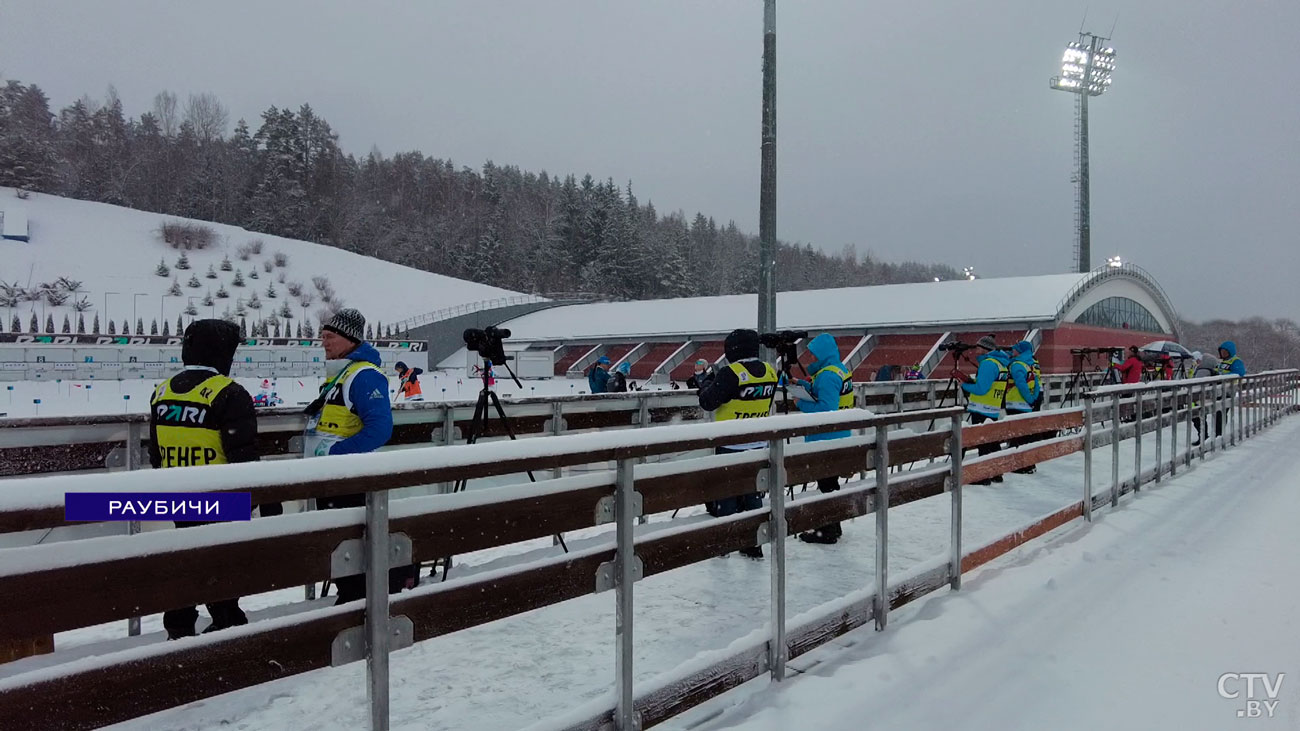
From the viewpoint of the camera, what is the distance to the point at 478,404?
240 inches

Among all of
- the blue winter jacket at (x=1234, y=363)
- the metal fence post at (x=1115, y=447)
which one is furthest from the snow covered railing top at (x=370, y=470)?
the blue winter jacket at (x=1234, y=363)

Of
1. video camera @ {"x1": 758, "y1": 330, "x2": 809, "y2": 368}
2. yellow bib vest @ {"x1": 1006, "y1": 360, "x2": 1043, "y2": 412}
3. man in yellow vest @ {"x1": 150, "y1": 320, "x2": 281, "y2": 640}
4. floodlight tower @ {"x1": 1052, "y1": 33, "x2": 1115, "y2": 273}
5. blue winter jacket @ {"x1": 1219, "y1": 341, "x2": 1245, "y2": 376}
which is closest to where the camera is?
man in yellow vest @ {"x1": 150, "y1": 320, "x2": 281, "y2": 640}

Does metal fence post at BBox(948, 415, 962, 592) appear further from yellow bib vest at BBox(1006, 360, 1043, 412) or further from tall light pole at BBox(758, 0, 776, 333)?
tall light pole at BBox(758, 0, 776, 333)

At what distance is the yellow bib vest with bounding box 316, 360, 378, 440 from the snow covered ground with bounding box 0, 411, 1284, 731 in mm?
909

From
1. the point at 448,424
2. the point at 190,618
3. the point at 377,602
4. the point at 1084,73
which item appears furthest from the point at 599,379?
the point at 1084,73

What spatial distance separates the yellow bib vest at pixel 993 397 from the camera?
392 inches

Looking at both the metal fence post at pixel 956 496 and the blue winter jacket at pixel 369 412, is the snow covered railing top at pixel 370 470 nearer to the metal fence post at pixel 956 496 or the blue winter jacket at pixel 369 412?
the blue winter jacket at pixel 369 412

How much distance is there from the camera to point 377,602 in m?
2.28

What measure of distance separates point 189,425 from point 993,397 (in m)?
8.85

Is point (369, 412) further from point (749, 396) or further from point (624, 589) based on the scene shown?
point (749, 396)

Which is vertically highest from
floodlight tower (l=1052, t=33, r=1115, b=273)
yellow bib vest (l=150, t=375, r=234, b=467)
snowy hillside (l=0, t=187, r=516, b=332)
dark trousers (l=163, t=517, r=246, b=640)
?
floodlight tower (l=1052, t=33, r=1115, b=273)

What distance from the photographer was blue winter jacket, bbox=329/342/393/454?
168 inches

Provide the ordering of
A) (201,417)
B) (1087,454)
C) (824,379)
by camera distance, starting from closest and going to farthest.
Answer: (201,417)
(824,379)
(1087,454)

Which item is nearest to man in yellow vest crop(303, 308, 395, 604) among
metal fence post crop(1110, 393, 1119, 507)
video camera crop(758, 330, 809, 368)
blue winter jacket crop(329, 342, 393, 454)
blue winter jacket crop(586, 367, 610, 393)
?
blue winter jacket crop(329, 342, 393, 454)
